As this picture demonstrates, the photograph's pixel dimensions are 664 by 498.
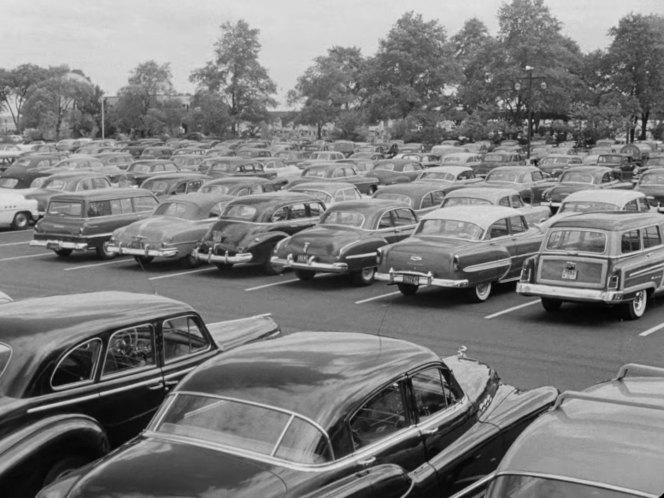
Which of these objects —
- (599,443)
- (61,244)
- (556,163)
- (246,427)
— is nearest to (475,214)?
(61,244)

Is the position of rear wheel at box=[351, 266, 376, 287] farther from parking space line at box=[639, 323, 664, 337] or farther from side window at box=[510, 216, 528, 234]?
parking space line at box=[639, 323, 664, 337]

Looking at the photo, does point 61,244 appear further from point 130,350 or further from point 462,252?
point 130,350

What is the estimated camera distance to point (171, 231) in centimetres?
1848

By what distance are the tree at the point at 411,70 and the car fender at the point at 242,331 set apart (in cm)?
5718

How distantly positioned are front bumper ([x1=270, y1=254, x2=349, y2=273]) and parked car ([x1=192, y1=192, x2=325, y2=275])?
0.58 m

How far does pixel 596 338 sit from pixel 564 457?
8.57 metres

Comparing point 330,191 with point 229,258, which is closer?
point 229,258

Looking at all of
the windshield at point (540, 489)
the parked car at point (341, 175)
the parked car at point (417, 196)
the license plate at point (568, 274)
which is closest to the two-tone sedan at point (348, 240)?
the parked car at point (417, 196)

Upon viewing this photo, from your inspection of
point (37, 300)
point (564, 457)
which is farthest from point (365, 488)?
point (37, 300)

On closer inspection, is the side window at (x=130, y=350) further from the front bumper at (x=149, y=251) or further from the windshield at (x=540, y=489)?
the front bumper at (x=149, y=251)

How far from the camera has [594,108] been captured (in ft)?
220

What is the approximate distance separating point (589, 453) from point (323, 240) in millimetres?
12112

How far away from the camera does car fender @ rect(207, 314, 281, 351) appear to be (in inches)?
351

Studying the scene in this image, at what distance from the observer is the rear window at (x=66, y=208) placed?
777 inches
